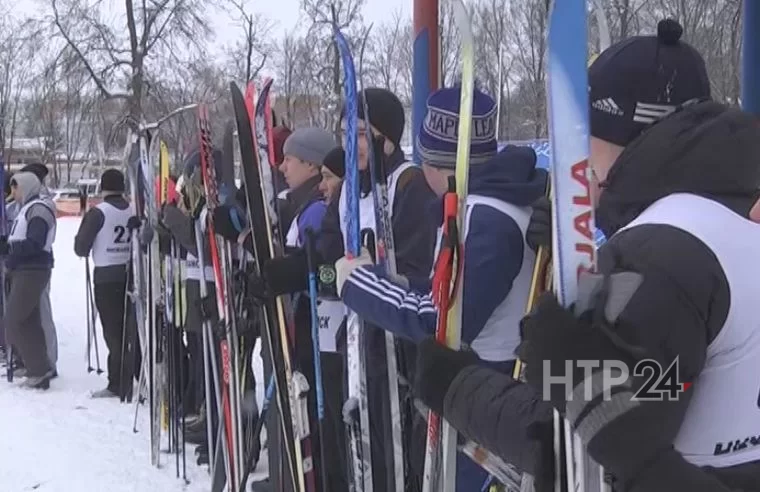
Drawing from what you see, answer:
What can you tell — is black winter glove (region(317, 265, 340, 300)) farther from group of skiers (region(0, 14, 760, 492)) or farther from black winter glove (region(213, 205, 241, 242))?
black winter glove (region(213, 205, 241, 242))

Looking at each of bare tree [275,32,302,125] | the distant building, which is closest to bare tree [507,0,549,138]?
bare tree [275,32,302,125]

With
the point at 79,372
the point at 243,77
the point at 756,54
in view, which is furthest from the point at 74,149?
the point at 756,54

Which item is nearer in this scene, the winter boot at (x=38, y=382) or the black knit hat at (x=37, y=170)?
the winter boot at (x=38, y=382)

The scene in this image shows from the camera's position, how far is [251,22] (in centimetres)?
2716

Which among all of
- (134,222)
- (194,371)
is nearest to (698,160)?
(194,371)

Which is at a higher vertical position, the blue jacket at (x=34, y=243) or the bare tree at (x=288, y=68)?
the bare tree at (x=288, y=68)

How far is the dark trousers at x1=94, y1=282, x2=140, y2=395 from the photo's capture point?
21.4ft

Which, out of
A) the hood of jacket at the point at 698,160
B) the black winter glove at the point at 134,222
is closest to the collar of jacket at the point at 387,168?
the hood of jacket at the point at 698,160

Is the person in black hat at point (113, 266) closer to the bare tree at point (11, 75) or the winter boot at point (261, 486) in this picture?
the winter boot at point (261, 486)

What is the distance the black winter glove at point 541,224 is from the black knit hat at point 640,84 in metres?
0.62

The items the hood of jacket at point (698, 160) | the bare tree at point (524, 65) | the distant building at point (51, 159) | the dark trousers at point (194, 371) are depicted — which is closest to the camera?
the hood of jacket at point (698, 160)

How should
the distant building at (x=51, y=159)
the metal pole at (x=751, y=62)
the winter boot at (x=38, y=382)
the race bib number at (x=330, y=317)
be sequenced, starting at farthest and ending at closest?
the distant building at (x=51, y=159)
the winter boot at (x=38, y=382)
the metal pole at (x=751, y=62)
the race bib number at (x=330, y=317)

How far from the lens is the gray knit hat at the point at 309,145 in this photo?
4250 mm

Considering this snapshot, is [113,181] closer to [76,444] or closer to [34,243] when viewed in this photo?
[34,243]
